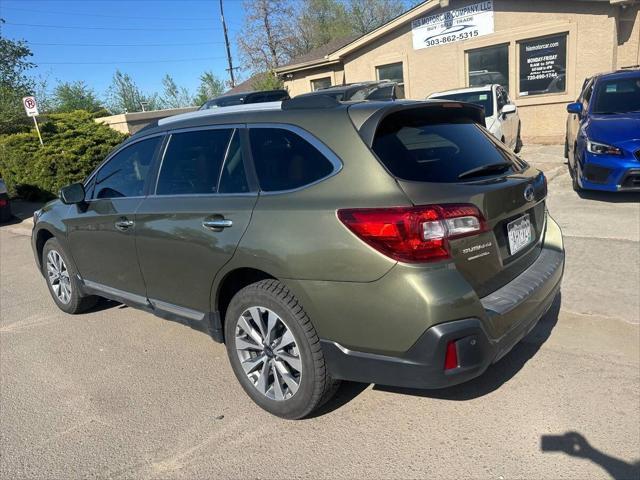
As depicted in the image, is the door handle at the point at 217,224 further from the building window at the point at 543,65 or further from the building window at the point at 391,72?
the building window at the point at 391,72

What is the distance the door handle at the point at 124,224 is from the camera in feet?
12.3

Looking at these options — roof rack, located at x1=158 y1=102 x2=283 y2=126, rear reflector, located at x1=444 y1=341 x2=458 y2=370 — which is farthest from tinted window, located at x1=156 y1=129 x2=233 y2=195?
rear reflector, located at x1=444 y1=341 x2=458 y2=370

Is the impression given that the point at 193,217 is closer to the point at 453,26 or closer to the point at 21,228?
the point at 21,228

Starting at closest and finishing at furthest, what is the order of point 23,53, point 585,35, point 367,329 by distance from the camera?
point 367,329, point 585,35, point 23,53

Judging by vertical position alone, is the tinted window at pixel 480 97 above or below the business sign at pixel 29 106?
below

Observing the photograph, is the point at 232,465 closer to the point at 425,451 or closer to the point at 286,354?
the point at 286,354

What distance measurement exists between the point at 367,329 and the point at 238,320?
0.93 m

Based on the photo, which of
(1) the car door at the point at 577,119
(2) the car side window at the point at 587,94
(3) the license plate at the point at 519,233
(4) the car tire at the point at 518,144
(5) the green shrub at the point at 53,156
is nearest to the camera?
(3) the license plate at the point at 519,233

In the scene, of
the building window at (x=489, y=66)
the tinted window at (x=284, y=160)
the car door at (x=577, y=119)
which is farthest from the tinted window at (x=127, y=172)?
the building window at (x=489, y=66)

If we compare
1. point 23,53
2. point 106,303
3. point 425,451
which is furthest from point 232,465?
point 23,53

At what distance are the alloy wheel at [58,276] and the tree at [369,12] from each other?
43056 mm

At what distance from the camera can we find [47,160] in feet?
41.2

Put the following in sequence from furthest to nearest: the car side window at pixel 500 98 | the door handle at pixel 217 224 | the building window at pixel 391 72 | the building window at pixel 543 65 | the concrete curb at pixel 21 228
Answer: the building window at pixel 391 72 → the building window at pixel 543 65 → the car side window at pixel 500 98 → the concrete curb at pixel 21 228 → the door handle at pixel 217 224

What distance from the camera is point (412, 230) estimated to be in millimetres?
2363
